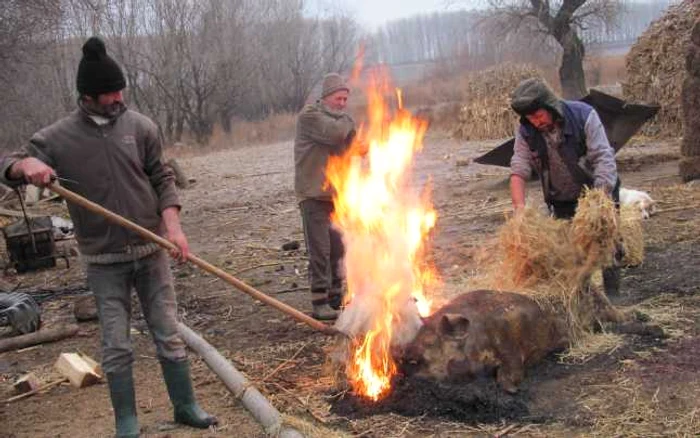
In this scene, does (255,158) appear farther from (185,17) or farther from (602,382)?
(602,382)

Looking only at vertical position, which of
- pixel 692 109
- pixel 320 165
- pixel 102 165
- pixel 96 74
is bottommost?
pixel 692 109

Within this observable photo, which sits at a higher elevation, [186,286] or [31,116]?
[31,116]

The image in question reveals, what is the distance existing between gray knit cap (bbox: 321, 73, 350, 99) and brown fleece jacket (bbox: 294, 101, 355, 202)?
143mm

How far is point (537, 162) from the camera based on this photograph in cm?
625

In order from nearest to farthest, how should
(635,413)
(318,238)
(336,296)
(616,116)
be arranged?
(635,413), (318,238), (336,296), (616,116)

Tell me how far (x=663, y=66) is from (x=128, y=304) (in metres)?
17.2

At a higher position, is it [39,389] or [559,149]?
[559,149]

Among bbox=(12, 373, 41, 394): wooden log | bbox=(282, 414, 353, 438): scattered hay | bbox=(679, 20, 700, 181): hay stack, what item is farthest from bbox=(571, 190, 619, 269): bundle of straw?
bbox=(679, 20, 700, 181): hay stack

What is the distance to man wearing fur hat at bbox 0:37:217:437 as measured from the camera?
4453 mm

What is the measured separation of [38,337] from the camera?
727 cm

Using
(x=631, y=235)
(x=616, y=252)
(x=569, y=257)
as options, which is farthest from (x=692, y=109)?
(x=569, y=257)

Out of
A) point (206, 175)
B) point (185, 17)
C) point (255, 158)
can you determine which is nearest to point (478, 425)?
point (206, 175)

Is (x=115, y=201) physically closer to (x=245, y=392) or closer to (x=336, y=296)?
(x=245, y=392)

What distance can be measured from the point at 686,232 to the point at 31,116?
95.3 feet
